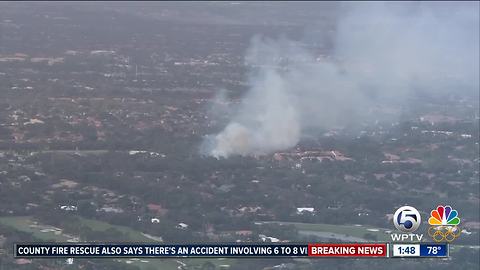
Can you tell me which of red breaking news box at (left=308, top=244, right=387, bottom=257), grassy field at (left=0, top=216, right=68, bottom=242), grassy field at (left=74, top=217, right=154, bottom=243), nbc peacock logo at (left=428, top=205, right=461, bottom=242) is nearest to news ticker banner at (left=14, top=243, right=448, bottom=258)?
red breaking news box at (left=308, top=244, right=387, bottom=257)

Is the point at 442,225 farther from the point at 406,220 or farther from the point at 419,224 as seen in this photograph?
the point at 406,220

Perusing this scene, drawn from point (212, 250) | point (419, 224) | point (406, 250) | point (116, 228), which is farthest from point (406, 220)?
point (116, 228)

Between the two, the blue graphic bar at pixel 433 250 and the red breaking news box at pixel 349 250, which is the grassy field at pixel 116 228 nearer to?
the red breaking news box at pixel 349 250

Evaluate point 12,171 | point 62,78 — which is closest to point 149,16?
point 62,78

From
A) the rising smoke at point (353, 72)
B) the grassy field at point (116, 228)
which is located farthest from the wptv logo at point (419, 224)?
the rising smoke at point (353, 72)

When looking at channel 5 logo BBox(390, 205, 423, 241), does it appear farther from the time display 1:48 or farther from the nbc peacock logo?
the nbc peacock logo
